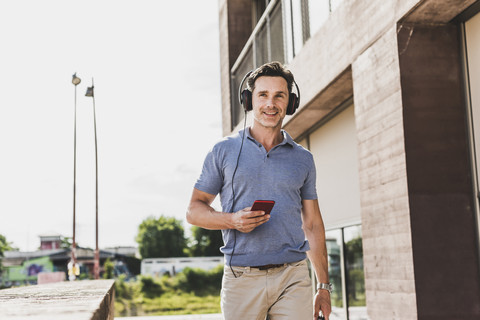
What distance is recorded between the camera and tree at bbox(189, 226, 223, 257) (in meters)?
87.0

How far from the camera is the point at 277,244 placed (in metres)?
3.13

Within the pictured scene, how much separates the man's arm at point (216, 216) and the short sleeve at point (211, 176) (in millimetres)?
29

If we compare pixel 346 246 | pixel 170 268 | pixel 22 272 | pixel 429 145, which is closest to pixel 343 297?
pixel 346 246

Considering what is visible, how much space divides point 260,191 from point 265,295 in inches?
20.6

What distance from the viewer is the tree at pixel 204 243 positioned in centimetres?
8700

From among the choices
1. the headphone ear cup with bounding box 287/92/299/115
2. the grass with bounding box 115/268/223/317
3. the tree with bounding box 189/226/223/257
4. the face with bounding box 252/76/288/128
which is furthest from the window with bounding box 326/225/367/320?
the tree with bounding box 189/226/223/257

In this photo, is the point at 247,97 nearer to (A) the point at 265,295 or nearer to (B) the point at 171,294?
(A) the point at 265,295

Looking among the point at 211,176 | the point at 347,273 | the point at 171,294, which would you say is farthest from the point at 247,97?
the point at 171,294

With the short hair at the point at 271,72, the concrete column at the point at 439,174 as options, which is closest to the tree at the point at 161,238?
the concrete column at the point at 439,174

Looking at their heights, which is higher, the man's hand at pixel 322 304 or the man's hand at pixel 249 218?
the man's hand at pixel 249 218

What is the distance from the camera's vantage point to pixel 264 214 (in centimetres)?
287

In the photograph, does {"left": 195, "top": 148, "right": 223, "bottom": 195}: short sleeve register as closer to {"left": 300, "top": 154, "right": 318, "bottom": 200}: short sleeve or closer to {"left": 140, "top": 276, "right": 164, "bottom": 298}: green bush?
{"left": 300, "top": 154, "right": 318, "bottom": 200}: short sleeve

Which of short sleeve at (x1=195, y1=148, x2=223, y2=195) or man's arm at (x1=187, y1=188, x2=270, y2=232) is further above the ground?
short sleeve at (x1=195, y1=148, x2=223, y2=195)

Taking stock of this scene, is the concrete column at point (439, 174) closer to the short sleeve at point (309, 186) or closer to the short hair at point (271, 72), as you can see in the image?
the short sleeve at point (309, 186)
